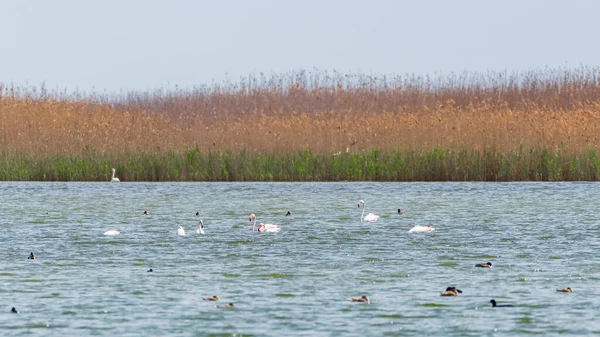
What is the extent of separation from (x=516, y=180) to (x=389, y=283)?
16405mm

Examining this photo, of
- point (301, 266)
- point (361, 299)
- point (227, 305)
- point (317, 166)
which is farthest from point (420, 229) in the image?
point (317, 166)

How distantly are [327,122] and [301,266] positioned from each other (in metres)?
17.6

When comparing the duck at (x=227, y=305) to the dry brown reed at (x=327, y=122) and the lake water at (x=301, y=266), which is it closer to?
the lake water at (x=301, y=266)

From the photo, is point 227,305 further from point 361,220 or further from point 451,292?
point 361,220

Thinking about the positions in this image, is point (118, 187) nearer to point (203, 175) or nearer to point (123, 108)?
point (203, 175)

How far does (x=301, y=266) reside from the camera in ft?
41.8

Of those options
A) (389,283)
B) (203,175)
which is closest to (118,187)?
(203,175)

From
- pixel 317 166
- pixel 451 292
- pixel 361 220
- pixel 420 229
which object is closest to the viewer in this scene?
pixel 451 292

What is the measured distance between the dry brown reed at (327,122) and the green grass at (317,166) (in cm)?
53

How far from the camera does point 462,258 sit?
13555mm

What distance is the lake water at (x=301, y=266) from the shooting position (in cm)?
924

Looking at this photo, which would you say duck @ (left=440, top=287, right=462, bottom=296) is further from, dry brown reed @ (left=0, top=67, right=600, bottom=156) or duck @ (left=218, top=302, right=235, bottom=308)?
dry brown reed @ (left=0, top=67, right=600, bottom=156)

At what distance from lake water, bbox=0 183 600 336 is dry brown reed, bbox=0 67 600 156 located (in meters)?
4.88

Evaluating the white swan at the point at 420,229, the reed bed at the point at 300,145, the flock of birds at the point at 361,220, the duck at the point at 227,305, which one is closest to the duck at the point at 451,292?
the flock of birds at the point at 361,220
